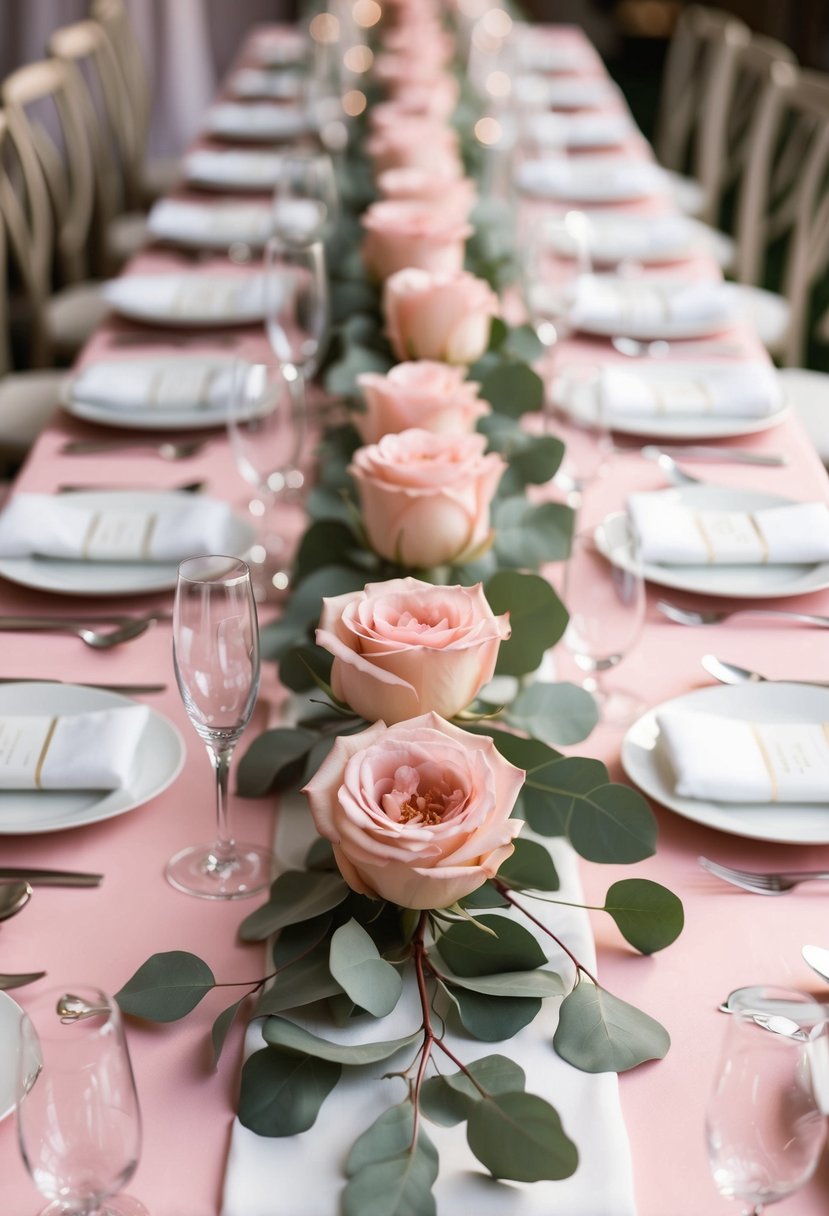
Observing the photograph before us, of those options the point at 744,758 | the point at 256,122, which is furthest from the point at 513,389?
the point at 256,122

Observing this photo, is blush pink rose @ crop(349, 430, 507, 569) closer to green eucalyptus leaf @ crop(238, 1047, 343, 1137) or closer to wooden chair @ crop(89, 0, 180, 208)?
green eucalyptus leaf @ crop(238, 1047, 343, 1137)

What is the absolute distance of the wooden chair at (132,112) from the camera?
14.0ft

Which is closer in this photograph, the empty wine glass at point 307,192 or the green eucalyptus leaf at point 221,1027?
the green eucalyptus leaf at point 221,1027

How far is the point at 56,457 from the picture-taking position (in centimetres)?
180

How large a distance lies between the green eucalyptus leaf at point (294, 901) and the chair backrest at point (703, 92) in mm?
3723

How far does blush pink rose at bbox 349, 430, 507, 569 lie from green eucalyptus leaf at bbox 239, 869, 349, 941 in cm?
33

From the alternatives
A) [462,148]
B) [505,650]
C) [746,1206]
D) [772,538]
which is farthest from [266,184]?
[746,1206]

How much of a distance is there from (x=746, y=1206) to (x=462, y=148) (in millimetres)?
2448

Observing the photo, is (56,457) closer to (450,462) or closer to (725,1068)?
(450,462)

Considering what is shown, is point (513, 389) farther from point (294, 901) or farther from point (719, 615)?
point (294, 901)

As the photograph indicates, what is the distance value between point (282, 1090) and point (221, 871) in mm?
264

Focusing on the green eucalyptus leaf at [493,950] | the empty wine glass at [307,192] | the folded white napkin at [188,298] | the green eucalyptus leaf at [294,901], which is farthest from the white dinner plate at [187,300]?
the green eucalyptus leaf at [493,950]

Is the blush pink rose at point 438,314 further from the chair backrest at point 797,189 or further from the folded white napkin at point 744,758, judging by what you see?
the chair backrest at point 797,189

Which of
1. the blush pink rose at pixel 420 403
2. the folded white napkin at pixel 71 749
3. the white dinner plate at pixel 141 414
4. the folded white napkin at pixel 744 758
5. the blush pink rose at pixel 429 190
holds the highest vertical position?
the blush pink rose at pixel 420 403
